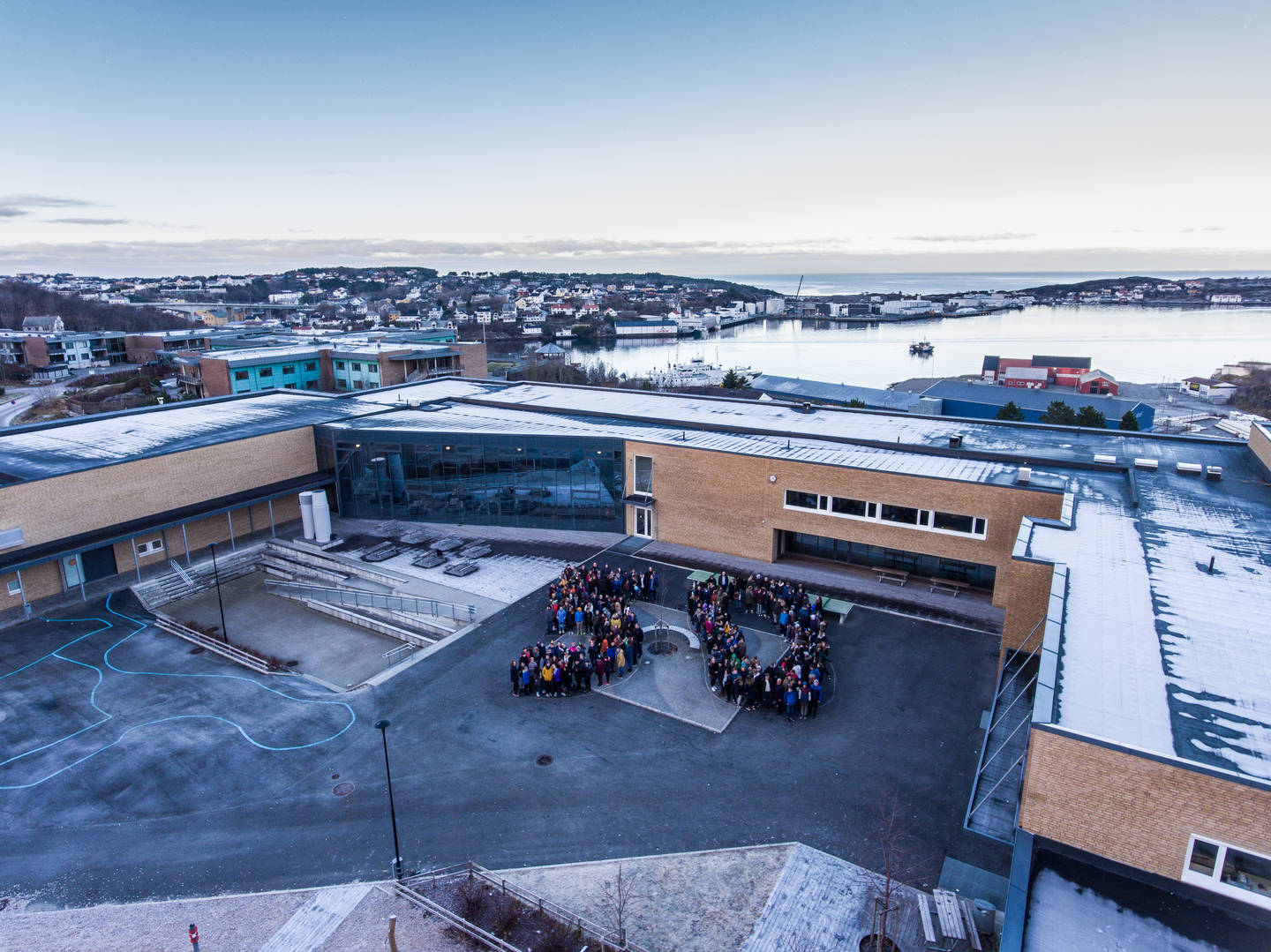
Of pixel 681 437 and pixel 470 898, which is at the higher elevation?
pixel 681 437

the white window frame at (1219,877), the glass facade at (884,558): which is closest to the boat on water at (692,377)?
the glass facade at (884,558)

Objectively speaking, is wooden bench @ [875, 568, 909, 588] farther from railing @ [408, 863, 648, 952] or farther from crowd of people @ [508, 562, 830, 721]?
railing @ [408, 863, 648, 952]

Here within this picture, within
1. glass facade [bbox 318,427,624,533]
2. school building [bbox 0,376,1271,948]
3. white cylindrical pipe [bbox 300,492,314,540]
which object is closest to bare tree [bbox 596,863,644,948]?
school building [bbox 0,376,1271,948]

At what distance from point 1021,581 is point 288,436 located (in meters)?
26.5

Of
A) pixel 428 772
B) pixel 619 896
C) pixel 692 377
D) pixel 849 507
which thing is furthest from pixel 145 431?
pixel 692 377

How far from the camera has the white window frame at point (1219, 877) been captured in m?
8.37

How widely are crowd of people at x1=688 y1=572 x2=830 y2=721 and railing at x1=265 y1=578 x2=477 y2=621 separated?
7.05m

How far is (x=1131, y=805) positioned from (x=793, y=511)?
15.3 m

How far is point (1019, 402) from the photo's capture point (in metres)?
55.7

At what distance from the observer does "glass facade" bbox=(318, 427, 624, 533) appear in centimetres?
2722

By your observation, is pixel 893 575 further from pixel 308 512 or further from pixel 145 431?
pixel 145 431

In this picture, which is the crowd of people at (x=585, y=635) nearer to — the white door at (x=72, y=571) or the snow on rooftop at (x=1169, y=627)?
the snow on rooftop at (x=1169, y=627)

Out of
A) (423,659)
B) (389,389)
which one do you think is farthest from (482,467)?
(389,389)

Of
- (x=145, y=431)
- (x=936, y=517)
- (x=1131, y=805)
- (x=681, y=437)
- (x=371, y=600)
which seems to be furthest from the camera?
(x=145, y=431)
